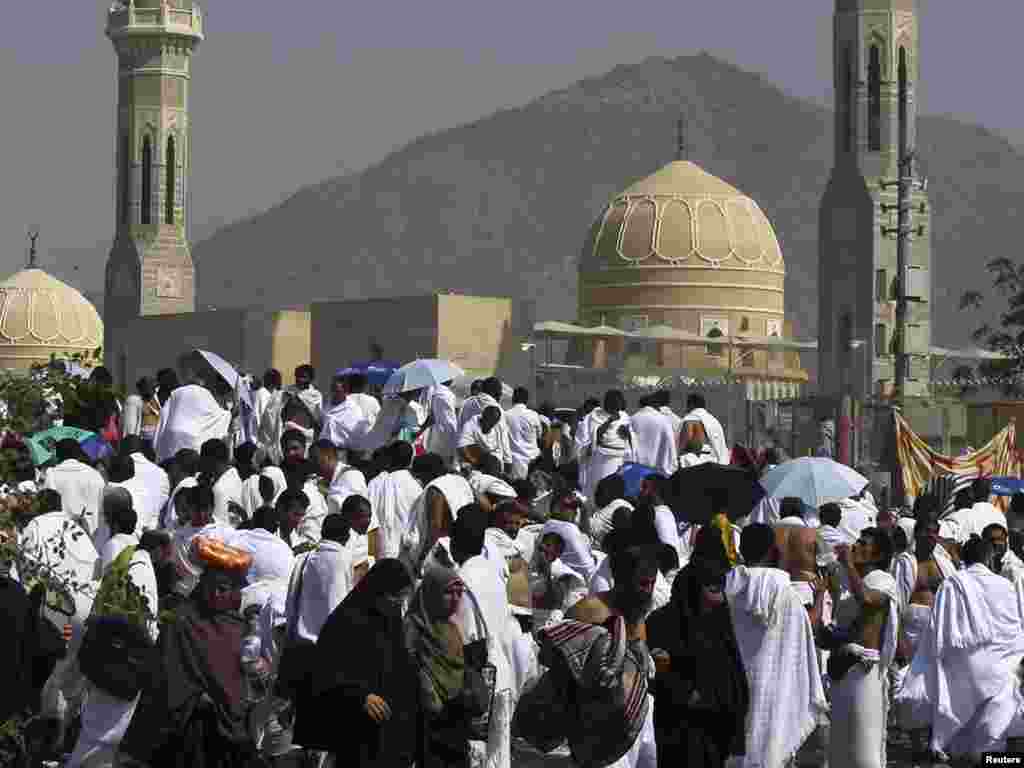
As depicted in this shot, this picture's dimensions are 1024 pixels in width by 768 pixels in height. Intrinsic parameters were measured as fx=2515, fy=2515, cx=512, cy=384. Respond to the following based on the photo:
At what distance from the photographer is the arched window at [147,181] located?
5728 centimetres

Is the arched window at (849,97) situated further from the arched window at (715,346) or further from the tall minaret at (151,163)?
the tall minaret at (151,163)

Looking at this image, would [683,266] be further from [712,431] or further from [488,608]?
[488,608]

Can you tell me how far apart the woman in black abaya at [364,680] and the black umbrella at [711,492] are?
17.1 ft

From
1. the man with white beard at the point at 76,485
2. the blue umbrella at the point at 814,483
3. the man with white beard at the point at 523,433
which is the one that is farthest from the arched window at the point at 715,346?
the man with white beard at the point at 76,485

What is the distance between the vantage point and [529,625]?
10227 mm

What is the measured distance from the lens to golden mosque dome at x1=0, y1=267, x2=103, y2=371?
58875 millimetres

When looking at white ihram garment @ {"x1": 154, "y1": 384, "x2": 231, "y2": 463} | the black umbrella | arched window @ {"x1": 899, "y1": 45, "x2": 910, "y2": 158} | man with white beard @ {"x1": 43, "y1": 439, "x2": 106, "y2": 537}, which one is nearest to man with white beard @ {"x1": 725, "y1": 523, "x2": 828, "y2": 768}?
the black umbrella

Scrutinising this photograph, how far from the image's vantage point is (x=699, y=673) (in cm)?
803

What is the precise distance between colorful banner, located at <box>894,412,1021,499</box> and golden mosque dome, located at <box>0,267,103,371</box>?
40147 mm

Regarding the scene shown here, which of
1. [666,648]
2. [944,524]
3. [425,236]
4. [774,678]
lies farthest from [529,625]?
[425,236]

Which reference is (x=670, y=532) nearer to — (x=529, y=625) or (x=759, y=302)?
(x=529, y=625)

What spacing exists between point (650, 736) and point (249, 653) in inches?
54.4

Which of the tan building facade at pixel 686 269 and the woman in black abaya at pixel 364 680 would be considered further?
the tan building facade at pixel 686 269

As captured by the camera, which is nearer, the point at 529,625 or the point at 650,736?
the point at 650,736
